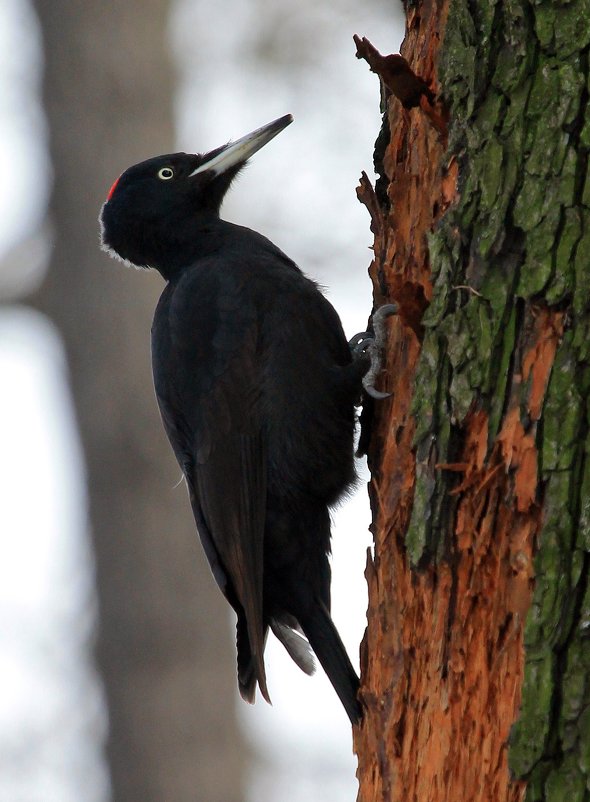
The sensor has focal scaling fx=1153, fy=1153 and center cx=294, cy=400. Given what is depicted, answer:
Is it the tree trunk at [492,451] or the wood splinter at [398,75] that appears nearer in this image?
the tree trunk at [492,451]

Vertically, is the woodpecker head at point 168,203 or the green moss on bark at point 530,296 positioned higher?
the woodpecker head at point 168,203

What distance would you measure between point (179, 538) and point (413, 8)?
10.7 feet

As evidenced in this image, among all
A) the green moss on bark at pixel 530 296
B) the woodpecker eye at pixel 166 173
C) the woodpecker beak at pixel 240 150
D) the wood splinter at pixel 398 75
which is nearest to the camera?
the green moss on bark at pixel 530 296

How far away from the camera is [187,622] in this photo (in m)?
5.57

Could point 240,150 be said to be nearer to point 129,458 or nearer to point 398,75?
point 398,75

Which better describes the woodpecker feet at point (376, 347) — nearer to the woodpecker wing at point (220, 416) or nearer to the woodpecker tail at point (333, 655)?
the woodpecker wing at point (220, 416)

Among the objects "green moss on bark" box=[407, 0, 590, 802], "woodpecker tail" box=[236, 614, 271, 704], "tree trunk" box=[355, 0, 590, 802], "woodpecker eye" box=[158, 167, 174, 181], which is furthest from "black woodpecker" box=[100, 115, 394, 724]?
"green moss on bark" box=[407, 0, 590, 802]

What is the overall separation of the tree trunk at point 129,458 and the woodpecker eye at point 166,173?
1478 millimetres

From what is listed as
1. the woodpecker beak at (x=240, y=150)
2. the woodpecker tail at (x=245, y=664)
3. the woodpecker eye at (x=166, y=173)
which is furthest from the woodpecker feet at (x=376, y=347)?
the woodpecker eye at (x=166, y=173)

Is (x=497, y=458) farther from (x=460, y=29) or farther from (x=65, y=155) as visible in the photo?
(x=65, y=155)

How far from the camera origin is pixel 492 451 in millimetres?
2303

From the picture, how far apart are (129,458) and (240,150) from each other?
6.41 ft

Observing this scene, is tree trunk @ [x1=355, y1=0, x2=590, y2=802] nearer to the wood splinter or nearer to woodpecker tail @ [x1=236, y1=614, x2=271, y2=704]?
the wood splinter

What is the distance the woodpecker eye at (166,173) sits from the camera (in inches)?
173
